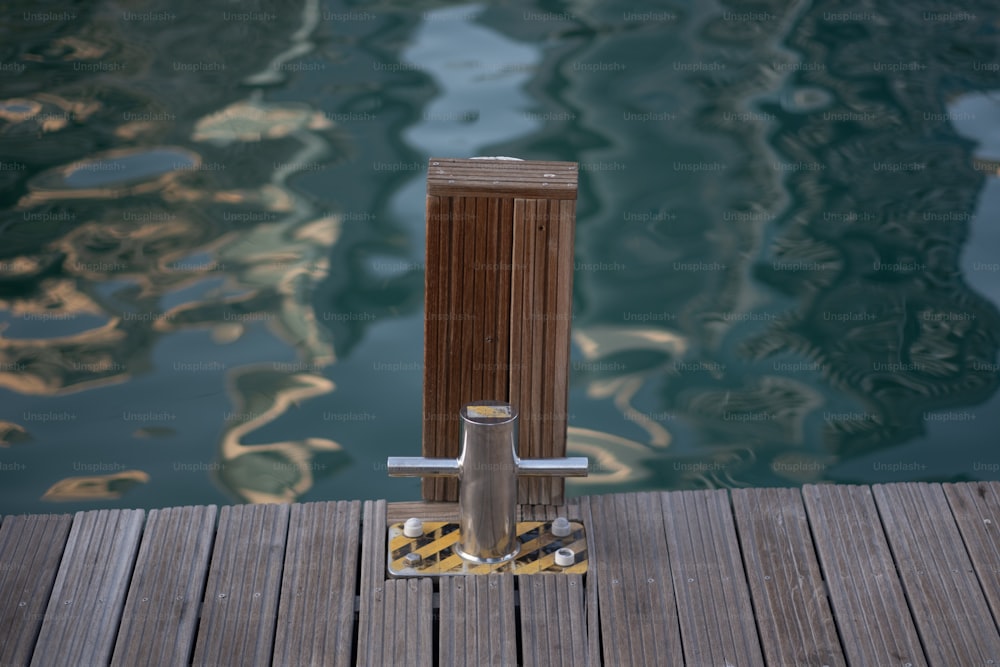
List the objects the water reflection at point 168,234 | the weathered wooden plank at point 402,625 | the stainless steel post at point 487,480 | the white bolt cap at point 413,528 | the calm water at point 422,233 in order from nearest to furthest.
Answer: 1. the weathered wooden plank at point 402,625
2. the stainless steel post at point 487,480
3. the white bolt cap at point 413,528
4. the calm water at point 422,233
5. the water reflection at point 168,234

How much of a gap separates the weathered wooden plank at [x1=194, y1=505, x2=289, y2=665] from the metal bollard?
0.38 metres

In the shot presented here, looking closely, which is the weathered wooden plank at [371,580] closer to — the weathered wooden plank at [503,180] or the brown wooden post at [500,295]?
the brown wooden post at [500,295]

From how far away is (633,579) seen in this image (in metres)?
2.87

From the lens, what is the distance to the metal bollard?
2816 millimetres

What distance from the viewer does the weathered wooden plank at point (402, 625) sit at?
2.67 m

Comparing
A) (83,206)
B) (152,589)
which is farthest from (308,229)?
(152,589)

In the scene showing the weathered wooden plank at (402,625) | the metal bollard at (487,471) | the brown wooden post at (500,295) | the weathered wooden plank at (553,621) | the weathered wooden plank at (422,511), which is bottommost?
the weathered wooden plank at (422,511)

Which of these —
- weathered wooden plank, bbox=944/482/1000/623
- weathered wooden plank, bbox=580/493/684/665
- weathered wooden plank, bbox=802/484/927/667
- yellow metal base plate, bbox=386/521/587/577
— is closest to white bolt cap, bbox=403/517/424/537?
yellow metal base plate, bbox=386/521/587/577

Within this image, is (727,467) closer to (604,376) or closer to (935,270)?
(604,376)

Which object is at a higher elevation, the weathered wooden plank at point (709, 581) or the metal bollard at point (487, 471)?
the metal bollard at point (487, 471)

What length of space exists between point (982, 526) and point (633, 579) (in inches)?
36.6

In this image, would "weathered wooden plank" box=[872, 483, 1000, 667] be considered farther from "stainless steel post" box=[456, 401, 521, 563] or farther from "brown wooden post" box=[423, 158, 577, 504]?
"stainless steel post" box=[456, 401, 521, 563]

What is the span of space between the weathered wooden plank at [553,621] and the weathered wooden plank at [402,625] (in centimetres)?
22

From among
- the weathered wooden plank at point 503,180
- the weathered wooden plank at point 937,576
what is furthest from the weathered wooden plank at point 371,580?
the weathered wooden plank at point 937,576
